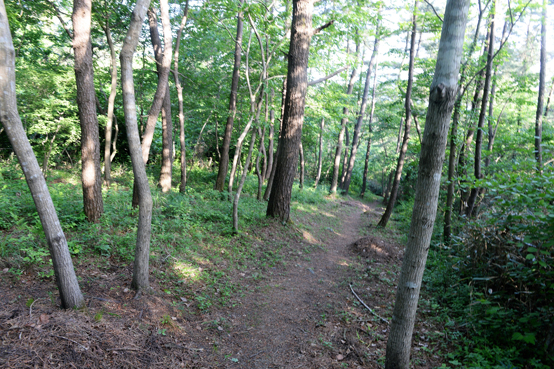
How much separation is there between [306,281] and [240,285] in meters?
1.46

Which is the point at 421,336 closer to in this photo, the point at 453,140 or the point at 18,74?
the point at 453,140

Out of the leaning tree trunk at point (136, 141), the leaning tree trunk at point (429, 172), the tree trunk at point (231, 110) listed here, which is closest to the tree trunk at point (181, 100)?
the tree trunk at point (231, 110)

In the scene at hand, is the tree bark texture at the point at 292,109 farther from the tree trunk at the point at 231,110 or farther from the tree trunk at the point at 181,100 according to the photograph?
the tree trunk at the point at 181,100

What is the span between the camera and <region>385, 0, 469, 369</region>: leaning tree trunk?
245cm

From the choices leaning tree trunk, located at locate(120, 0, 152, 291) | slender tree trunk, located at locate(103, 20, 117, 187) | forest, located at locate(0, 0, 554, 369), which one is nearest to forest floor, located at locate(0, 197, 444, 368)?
forest, located at locate(0, 0, 554, 369)

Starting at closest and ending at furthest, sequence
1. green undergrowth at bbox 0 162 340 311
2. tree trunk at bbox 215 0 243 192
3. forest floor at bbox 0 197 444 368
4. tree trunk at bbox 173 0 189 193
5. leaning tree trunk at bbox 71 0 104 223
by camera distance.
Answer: forest floor at bbox 0 197 444 368 → green undergrowth at bbox 0 162 340 311 → leaning tree trunk at bbox 71 0 104 223 → tree trunk at bbox 173 0 189 193 → tree trunk at bbox 215 0 243 192

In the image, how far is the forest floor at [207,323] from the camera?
2.73 meters

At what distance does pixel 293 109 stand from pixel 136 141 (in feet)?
17.2

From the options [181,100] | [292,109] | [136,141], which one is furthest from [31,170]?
[181,100]

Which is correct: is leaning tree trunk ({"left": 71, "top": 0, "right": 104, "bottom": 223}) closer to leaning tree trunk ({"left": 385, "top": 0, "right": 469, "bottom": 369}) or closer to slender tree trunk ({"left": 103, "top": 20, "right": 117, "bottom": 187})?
slender tree trunk ({"left": 103, "top": 20, "right": 117, "bottom": 187})

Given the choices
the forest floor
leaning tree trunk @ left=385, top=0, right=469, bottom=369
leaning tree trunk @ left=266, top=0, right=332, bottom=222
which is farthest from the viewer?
leaning tree trunk @ left=266, top=0, right=332, bottom=222

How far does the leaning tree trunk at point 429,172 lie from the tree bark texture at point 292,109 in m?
5.44

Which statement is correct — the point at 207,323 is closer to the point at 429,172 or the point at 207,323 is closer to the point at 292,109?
the point at 429,172

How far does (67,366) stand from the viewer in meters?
2.48
